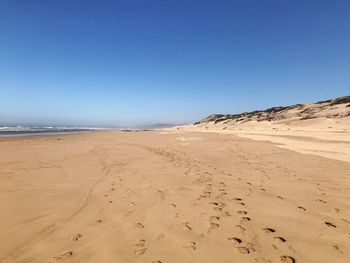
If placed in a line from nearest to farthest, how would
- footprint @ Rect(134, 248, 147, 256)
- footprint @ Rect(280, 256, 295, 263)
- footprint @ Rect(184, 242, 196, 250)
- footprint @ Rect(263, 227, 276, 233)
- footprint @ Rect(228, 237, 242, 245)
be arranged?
1. footprint @ Rect(280, 256, 295, 263)
2. footprint @ Rect(134, 248, 147, 256)
3. footprint @ Rect(184, 242, 196, 250)
4. footprint @ Rect(228, 237, 242, 245)
5. footprint @ Rect(263, 227, 276, 233)

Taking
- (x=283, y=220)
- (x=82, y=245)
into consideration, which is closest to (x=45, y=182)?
(x=82, y=245)

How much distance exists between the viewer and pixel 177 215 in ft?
15.6

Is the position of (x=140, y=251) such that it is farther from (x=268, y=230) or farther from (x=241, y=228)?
(x=268, y=230)

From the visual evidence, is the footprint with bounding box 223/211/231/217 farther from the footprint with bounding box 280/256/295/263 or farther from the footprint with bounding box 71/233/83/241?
the footprint with bounding box 71/233/83/241

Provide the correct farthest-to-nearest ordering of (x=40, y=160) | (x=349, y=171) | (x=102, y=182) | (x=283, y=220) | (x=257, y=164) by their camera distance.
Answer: (x=40, y=160), (x=257, y=164), (x=349, y=171), (x=102, y=182), (x=283, y=220)

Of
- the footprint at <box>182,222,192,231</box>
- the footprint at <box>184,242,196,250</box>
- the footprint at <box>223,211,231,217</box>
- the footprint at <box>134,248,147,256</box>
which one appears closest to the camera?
the footprint at <box>134,248,147,256</box>

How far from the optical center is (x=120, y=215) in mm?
4773

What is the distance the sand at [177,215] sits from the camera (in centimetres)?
343

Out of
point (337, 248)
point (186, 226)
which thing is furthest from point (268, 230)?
point (186, 226)

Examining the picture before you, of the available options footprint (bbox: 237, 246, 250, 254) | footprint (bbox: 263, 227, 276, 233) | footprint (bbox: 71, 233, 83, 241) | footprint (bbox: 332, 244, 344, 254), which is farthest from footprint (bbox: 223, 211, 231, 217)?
footprint (bbox: 71, 233, 83, 241)

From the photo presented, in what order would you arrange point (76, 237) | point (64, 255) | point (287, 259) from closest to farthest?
point (287, 259), point (64, 255), point (76, 237)

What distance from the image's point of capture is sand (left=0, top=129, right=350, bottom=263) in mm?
3430

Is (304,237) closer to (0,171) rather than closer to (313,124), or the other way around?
(0,171)

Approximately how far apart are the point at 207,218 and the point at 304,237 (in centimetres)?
152
